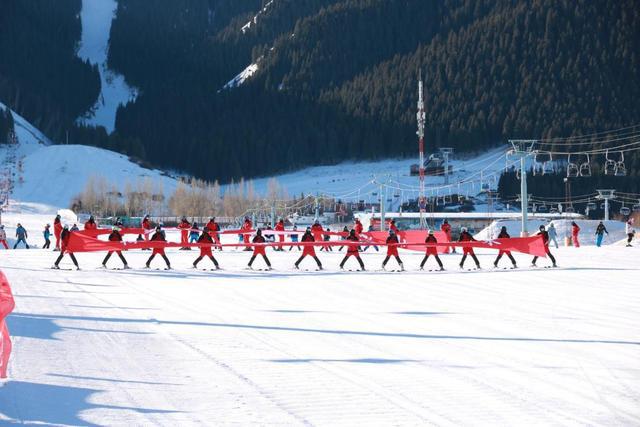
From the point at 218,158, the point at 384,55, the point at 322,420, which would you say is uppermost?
the point at 384,55

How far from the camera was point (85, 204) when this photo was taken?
114m

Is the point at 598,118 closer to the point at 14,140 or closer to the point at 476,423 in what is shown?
the point at 14,140

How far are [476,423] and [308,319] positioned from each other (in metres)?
7.49

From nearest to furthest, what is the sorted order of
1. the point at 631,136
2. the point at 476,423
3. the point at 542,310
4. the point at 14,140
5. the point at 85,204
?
the point at 476,423, the point at 542,310, the point at 85,204, the point at 631,136, the point at 14,140

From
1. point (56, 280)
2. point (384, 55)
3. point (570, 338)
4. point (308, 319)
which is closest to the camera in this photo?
point (570, 338)

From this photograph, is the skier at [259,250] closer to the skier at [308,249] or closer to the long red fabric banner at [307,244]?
the long red fabric banner at [307,244]

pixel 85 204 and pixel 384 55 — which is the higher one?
pixel 384 55

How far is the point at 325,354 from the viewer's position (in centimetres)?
1137

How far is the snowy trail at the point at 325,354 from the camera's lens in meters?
8.21

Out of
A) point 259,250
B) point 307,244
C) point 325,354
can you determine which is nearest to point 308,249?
point 307,244

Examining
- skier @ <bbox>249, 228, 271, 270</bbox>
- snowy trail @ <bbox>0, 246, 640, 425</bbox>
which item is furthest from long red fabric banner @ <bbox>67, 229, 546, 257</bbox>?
snowy trail @ <bbox>0, 246, 640, 425</bbox>

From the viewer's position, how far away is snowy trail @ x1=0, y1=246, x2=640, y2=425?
8.21 metres

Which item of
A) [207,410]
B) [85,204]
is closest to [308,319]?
[207,410]

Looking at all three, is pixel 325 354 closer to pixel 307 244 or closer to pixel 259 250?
pixel 307 244
